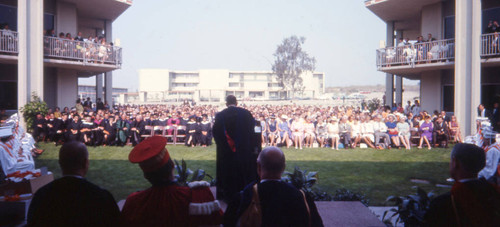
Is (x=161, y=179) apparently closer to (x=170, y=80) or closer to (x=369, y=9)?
(x=369, y=9)

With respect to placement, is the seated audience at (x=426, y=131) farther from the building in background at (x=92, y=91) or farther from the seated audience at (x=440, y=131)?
the building in background at (x=92, y=91)

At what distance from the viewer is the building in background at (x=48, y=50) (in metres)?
16.6

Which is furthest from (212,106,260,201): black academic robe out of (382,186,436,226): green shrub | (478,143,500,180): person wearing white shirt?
(478,143,500,180): person wearing white shirt

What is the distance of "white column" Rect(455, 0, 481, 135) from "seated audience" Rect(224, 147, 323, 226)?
15620 mm

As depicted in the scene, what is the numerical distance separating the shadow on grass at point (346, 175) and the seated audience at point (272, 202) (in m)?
4.87

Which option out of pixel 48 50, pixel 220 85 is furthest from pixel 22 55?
pixel 220 85

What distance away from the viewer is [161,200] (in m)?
2.65

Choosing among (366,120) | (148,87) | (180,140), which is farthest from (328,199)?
(148,87)

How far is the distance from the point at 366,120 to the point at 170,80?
260 ft

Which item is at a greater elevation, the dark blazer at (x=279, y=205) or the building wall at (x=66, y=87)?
the building wall at (x=66, y=87)

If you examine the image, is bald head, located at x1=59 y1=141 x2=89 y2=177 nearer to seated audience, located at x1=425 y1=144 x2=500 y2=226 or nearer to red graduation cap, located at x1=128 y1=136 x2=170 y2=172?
red graduation cap, located at x1=128 y1=136 x2=170 y2=172

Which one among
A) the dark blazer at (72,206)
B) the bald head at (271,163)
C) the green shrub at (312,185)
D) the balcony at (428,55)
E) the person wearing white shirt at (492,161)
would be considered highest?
the balcony at (428,55)

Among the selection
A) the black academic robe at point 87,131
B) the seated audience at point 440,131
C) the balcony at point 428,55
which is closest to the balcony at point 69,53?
the black academic robe at point 87,131

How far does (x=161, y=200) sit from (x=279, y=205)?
2.73ft
